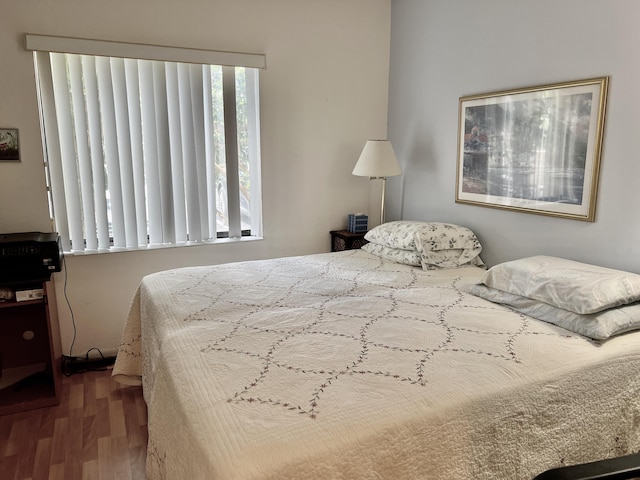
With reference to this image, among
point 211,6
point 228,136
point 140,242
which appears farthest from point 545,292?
point 211,6

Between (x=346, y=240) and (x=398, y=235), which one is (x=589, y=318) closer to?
(x=398, y=235)

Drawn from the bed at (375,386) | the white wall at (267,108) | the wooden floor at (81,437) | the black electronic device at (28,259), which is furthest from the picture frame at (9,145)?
the wooden floor at (81,437)

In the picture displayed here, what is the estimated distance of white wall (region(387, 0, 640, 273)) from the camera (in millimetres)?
2002

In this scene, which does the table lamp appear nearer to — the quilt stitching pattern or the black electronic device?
the quilt stitching pattern

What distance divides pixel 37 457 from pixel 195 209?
165 centimetres

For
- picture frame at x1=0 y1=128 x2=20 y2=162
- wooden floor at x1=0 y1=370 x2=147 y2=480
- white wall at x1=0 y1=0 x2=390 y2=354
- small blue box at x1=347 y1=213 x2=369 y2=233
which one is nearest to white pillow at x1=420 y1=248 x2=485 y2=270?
small blue box at x1=347 y1=213 x2=369 y2=233

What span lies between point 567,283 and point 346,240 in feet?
5.88

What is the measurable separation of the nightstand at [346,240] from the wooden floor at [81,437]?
5.57ft

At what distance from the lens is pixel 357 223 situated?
11.6ft

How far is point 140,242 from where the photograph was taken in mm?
3021

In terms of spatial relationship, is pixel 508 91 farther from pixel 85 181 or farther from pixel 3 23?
pixel 3 23

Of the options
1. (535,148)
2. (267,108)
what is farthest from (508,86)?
(267,108)

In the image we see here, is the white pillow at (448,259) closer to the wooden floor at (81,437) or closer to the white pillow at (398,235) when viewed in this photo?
the white pillow at (398,235)

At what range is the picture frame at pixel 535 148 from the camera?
83.9 inches
